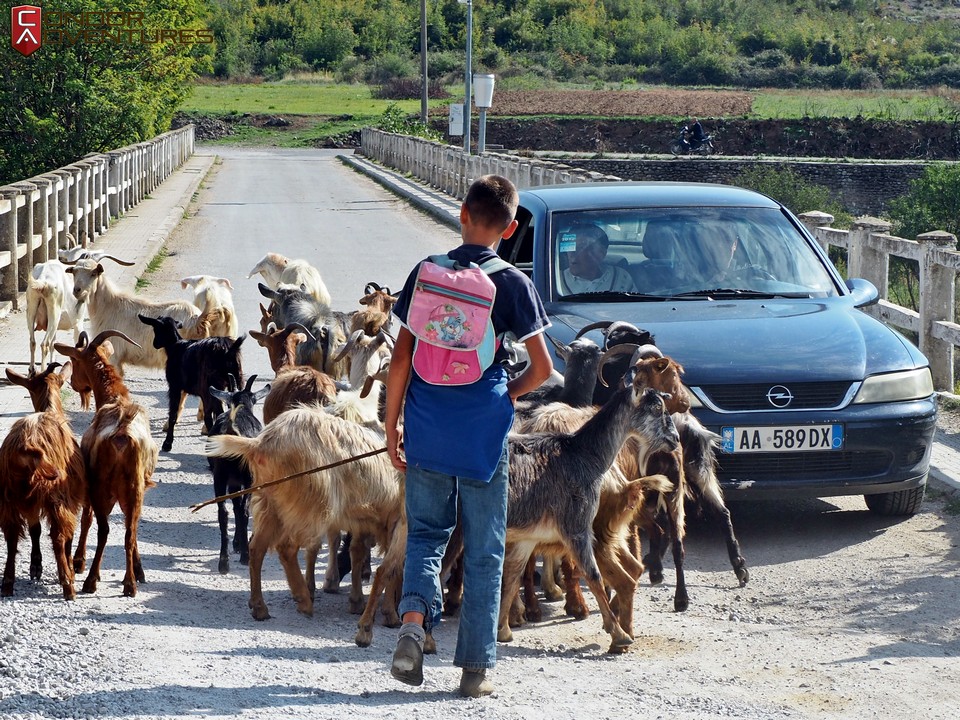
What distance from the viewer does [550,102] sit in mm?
79562

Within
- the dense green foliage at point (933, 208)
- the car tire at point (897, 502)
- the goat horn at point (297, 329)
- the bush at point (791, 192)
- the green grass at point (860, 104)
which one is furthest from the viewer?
the green grass at point (860, 104)

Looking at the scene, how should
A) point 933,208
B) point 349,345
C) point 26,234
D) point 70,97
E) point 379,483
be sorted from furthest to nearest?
point 933,208 < point 70,97 < point 26,234 < point 349,345 < point 379,483

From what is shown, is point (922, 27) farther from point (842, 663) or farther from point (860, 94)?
point (842, 663)

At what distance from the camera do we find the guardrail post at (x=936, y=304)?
10.8m

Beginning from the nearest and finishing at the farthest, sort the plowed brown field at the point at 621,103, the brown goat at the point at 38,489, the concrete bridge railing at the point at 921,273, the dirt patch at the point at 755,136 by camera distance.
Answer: the brown goat at the point at 38,489 < the concrete bridge railing at the point at 921,273 < the dirt patch at the point at 755,136 < the plowed brown field at the point at 621,103

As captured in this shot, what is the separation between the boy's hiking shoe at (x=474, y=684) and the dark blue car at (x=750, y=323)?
250cm

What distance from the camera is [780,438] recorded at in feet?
21.9

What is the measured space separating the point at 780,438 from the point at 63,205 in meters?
14.9

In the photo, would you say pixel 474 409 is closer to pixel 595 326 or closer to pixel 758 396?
pixel 595 326

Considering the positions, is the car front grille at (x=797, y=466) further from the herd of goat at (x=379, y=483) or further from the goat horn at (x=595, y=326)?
the goat horn at (x=595, y=326)

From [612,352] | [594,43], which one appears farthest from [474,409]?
[594,43]

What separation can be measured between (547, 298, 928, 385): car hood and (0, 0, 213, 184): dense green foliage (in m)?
24.9

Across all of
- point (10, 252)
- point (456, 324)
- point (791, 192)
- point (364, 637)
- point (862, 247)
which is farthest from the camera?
point (791, 192)

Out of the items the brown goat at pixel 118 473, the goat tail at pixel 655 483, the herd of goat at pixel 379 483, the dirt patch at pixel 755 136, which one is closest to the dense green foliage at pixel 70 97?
the herd of goat at pixel 379 483
